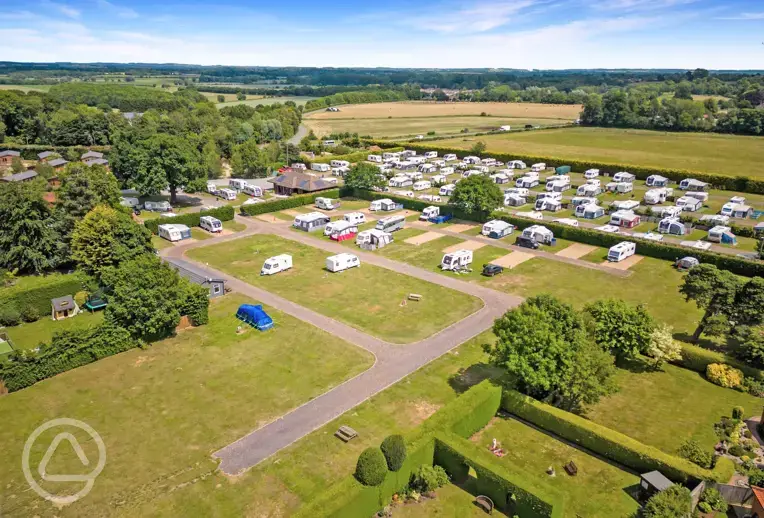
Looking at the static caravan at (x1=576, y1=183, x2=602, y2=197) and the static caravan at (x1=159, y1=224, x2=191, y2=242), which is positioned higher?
the static caravan at (x1=576, y1=183, x2=602, y2=197)

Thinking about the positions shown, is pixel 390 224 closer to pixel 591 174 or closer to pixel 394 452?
pixel 394 452

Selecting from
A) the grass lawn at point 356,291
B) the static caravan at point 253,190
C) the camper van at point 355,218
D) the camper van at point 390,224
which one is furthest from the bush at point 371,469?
the static caravan at point 253,190

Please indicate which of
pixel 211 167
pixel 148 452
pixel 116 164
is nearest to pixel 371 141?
pixel 211 167

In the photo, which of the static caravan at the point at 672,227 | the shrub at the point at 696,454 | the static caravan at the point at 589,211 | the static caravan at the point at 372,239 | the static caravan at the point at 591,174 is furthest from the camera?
the static caravan at the point at 591,174

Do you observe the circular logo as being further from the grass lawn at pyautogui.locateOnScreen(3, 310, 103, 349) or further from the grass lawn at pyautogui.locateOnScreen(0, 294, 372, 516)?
the grass lawn at pyautogui.locateOnScreen(3, 310, 103, 349)

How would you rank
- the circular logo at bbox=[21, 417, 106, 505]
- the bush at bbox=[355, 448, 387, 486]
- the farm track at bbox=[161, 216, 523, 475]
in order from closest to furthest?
the bush at bbox=[355, 448, 387, 486] → the circular logo at bbox=[21, 417, 106, 505] → the farm track at bbox=[161, 216, 523, 475]

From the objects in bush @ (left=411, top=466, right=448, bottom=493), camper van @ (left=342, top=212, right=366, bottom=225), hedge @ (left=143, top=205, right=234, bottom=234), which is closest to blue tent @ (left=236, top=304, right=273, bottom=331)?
bush @ (left=411, top=466, right=448, bottom=493)

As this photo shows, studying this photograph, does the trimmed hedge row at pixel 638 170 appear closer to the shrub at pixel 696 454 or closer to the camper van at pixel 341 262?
the camper van at pixel 341 262
